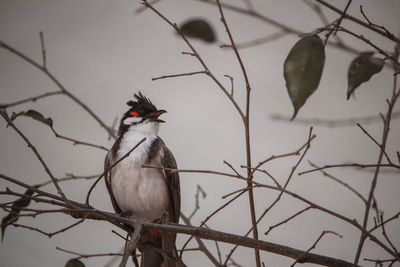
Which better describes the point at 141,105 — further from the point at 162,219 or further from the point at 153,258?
the point at 153,258

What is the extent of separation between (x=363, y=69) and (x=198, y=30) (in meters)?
0.37

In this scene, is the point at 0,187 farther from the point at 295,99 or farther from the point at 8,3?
the point at 295,99

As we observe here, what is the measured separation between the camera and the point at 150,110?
1.94 meters

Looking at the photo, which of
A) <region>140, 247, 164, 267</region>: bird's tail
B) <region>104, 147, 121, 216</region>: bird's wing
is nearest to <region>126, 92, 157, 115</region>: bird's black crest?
<region>104, 147, 121, 216</region>: bird's wing

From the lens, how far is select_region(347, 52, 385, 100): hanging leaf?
36.1 inches

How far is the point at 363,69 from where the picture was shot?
925 millimetres

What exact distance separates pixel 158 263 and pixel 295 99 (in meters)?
1.15

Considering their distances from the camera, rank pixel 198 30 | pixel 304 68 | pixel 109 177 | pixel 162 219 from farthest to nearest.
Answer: pixel 109 177
pixel 162 219
pixel 198 30
pixel 304 68

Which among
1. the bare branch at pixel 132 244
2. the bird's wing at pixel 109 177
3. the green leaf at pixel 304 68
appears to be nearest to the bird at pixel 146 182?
the bird's wing at pixel 109 177

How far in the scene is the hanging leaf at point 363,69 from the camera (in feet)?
3.01

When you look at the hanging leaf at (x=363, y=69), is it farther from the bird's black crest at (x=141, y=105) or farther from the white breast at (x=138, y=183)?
the bird's black crest at (x=141, y=105)

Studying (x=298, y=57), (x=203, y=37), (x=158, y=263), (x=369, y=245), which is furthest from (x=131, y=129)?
(x=369, y=245)

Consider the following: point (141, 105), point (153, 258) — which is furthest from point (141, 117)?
point (153, 258)

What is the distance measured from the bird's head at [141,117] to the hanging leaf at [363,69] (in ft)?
3.37
